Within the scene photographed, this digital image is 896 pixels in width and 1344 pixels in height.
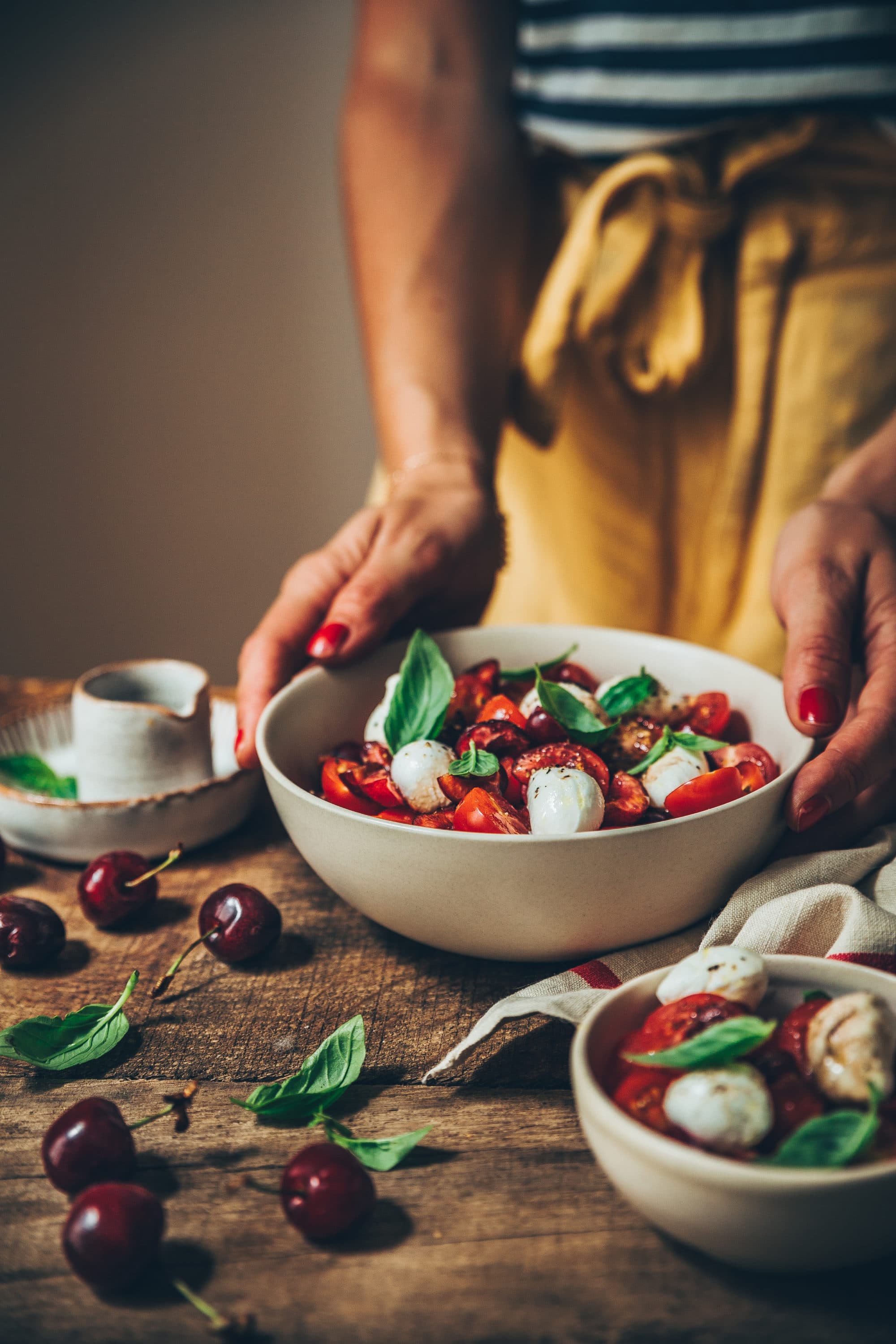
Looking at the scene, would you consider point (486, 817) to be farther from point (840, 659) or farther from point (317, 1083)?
point (840, 659)

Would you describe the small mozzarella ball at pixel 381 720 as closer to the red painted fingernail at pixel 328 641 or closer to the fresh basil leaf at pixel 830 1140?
the red painted fingernail at pixel 328 641

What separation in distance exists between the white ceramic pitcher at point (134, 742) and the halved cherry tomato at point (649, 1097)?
600 millimetres

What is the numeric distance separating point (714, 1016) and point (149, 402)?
2.83m

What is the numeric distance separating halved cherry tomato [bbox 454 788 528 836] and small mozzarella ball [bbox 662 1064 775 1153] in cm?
25

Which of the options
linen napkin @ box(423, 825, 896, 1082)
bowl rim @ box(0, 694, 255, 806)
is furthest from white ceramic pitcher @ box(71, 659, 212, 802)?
linen napkin @ box(423, 825, 896, 1082)

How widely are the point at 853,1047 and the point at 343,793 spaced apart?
44 centimetres

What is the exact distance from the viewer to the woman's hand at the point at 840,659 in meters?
0.83

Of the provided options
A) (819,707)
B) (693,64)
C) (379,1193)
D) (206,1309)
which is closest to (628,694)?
(819,707)

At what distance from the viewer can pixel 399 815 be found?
2.76ft

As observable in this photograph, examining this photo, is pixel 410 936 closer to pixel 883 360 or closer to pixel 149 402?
pixel 883 360

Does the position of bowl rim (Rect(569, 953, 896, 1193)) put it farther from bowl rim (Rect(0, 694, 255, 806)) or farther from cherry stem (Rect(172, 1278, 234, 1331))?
bowl rim (Rect(0, 694, 255, 806))

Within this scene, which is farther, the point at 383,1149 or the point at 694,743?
the point at 694,743

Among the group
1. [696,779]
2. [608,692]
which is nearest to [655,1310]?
[696,779]

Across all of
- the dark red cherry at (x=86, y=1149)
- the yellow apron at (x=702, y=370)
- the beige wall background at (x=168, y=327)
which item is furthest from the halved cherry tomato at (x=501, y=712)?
the beige wall background at (x=168, y=327)
